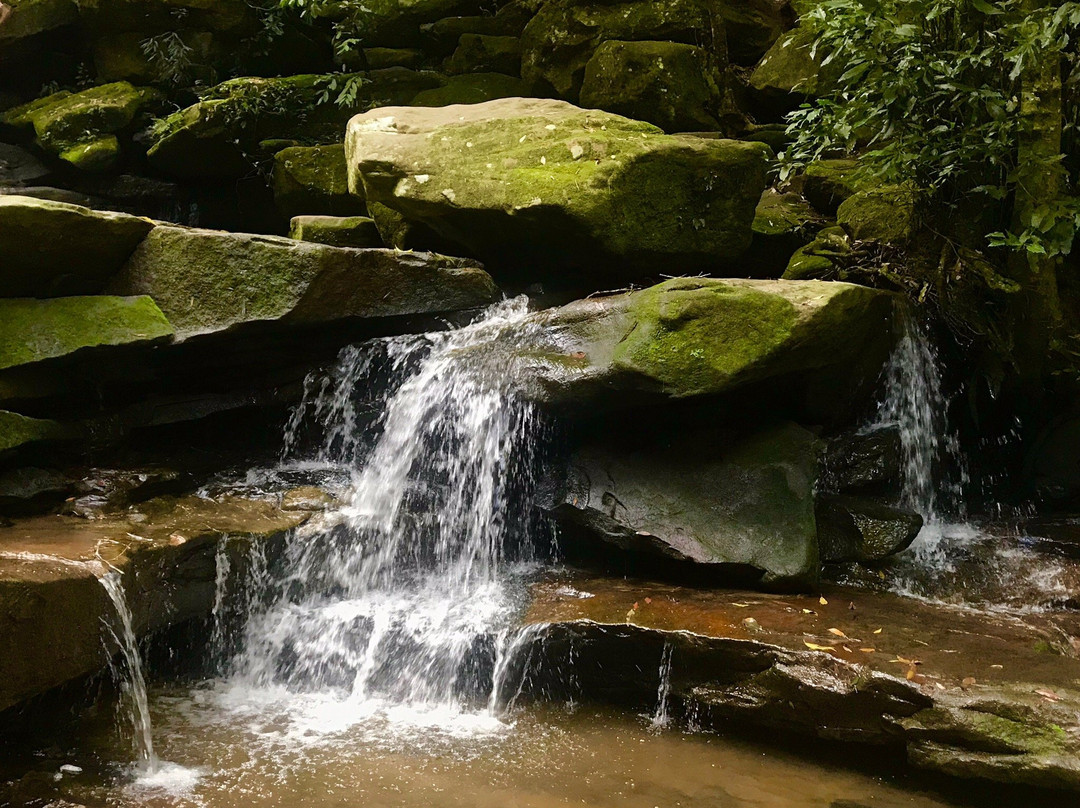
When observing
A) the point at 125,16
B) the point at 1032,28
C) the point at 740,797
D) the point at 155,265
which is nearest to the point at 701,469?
the point at 740,797

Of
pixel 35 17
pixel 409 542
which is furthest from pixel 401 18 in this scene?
pixel 409 542

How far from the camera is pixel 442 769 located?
3.65m

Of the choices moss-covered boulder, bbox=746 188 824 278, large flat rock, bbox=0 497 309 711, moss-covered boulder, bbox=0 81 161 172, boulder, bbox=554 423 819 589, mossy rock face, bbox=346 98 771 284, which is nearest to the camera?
large flat rock, bbox=0 497 309 711

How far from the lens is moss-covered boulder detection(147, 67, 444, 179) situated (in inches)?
342

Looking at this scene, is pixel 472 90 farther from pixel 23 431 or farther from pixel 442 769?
pixel 442 769

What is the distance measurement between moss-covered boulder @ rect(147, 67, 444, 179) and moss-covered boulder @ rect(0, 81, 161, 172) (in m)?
0.42

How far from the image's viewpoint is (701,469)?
5.29 metres

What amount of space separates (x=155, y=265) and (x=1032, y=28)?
18.0ft

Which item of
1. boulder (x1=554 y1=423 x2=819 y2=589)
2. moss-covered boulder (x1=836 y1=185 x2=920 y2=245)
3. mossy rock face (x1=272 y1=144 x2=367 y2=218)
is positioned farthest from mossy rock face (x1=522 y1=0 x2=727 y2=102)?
boulder (x1=554 y1=423 x2=819 y2=589)

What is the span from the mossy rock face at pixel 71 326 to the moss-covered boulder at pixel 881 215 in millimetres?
5521

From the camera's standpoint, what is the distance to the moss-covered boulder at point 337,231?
7208mm

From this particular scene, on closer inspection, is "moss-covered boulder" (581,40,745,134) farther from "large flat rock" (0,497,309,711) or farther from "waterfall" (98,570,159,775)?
"waterfall" (98,570,159,775)

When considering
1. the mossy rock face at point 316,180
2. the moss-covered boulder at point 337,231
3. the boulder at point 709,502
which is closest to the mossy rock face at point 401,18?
the mossy rock face at point 316,180

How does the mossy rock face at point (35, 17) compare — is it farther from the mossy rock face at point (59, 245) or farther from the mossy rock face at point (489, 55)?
the mossy rock face at point (59, 245)
